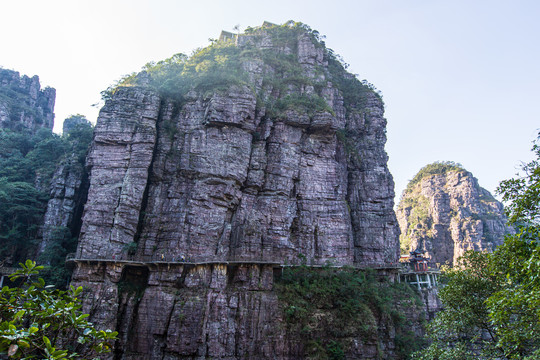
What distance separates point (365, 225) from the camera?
109 ft

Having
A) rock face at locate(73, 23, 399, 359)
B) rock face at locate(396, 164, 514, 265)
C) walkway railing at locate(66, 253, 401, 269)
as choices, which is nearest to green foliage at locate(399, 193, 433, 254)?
rock face at locate(396, 164, 514, 265)

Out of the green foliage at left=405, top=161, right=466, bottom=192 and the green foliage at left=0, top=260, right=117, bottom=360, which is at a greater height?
the green foliage at left=405, top=161, right=466, bottom=192

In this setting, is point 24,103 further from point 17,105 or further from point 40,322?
point 40,322

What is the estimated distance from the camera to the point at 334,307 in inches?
1015

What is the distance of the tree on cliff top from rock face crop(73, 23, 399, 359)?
12222mm

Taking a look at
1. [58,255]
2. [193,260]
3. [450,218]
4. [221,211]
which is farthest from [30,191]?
[450,218]

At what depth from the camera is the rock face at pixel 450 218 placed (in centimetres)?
5672

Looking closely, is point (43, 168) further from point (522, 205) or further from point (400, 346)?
point (522, 205)

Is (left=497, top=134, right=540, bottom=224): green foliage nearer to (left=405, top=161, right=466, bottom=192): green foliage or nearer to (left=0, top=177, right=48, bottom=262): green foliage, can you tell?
(left=0, top=177, right=48, bottom=262): green foliage

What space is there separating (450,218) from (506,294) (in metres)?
56.2

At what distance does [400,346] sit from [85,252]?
76.2ft

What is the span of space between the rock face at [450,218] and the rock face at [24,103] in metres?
57.2

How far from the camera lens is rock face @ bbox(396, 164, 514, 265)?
186 feet

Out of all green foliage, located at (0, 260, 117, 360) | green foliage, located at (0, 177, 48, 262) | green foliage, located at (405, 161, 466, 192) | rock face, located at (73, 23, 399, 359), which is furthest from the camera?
green foliage, located at (405, 161, 466, 192)
